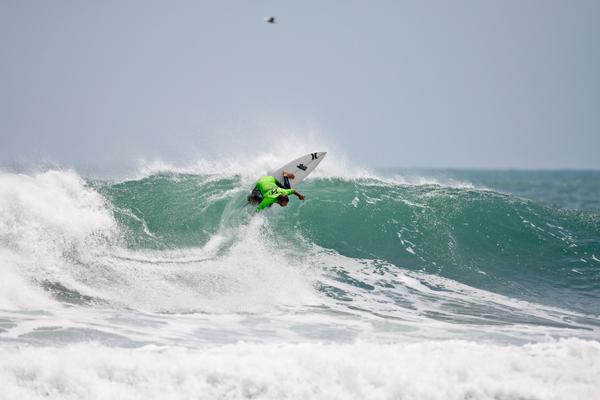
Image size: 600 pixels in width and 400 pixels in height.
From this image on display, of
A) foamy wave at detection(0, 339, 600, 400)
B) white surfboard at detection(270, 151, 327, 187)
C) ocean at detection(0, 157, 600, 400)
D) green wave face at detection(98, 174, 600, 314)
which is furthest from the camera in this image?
white surfboard at detection(270, 151, 327, 187)

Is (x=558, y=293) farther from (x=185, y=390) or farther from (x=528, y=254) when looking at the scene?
(x=185, y=390)

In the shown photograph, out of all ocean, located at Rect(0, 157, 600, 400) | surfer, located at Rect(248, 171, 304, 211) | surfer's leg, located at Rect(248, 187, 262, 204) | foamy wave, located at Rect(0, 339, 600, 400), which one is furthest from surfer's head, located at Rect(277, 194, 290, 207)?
foamy wave, located at Rect(0, 339, 600, 400)

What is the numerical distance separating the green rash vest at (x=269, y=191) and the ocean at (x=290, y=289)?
80 centimetres

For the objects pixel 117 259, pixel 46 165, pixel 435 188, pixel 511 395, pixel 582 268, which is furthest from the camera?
pixel 435 188

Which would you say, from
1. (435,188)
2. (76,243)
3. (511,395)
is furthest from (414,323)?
(435,188)

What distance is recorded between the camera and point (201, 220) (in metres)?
12.9

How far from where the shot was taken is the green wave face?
12.0 metres

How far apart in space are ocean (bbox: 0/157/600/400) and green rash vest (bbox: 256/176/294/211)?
797 mm

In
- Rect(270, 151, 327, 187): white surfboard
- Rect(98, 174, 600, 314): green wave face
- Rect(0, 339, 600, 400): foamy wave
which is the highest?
Rect(270, 151, 327, 187): white surfboard

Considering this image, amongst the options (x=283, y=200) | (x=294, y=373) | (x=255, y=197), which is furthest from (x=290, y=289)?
(x=294, y=373)

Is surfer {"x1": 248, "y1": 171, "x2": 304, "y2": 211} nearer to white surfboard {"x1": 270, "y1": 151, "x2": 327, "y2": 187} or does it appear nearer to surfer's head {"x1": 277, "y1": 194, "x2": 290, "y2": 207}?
surfer's head {"x1": 277, "y1": 194, "x2": 290, "y2": 207}

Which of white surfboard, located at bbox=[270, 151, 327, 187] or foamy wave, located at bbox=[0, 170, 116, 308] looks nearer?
foamy wave, located at bbox=[0, 170, 116, 308]

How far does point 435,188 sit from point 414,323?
8.42 metres

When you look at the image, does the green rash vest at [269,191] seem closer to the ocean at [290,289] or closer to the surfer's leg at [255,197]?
the surfer's leg at [255,197]
